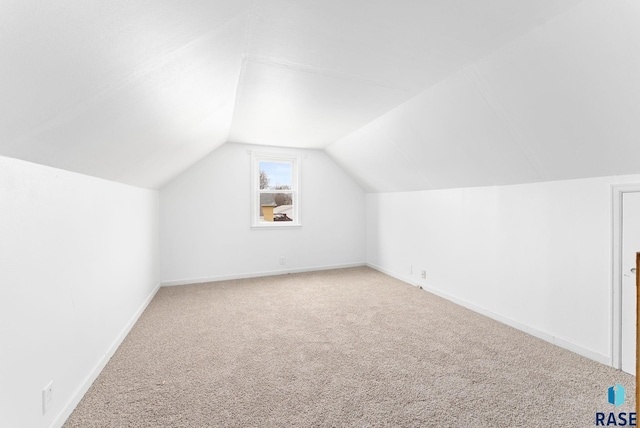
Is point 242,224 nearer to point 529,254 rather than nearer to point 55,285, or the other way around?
point 55,285

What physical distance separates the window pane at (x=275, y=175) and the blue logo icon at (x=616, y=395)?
4.34 m

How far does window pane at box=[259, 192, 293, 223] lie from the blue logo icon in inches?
166

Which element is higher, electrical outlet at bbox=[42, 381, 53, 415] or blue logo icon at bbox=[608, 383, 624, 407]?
electrical outlet at bbox=[42, 381, 53, 415]

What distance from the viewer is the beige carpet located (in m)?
1.66

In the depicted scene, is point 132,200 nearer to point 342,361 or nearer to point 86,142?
point 86,142

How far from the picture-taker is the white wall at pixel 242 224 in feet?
14.3

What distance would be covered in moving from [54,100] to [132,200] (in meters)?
2.11

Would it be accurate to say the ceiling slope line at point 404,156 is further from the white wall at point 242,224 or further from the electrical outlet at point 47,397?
the electrical outlet at point 47,397

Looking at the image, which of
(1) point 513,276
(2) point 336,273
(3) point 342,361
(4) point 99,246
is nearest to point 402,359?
(3) point 342,361

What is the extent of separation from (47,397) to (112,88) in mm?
1530

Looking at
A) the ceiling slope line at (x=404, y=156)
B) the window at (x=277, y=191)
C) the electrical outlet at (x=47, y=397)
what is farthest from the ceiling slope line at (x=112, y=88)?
the window at (x=277, y=191)

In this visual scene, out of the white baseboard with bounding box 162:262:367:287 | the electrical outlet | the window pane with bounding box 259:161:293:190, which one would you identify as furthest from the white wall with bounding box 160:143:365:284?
the electrical outlet

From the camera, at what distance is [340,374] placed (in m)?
2.07

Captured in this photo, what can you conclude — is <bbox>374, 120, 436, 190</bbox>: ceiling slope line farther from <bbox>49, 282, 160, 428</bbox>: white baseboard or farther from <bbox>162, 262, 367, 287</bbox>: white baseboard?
<bbox>49, 282, 160, 428</bbox>: white baseboard
